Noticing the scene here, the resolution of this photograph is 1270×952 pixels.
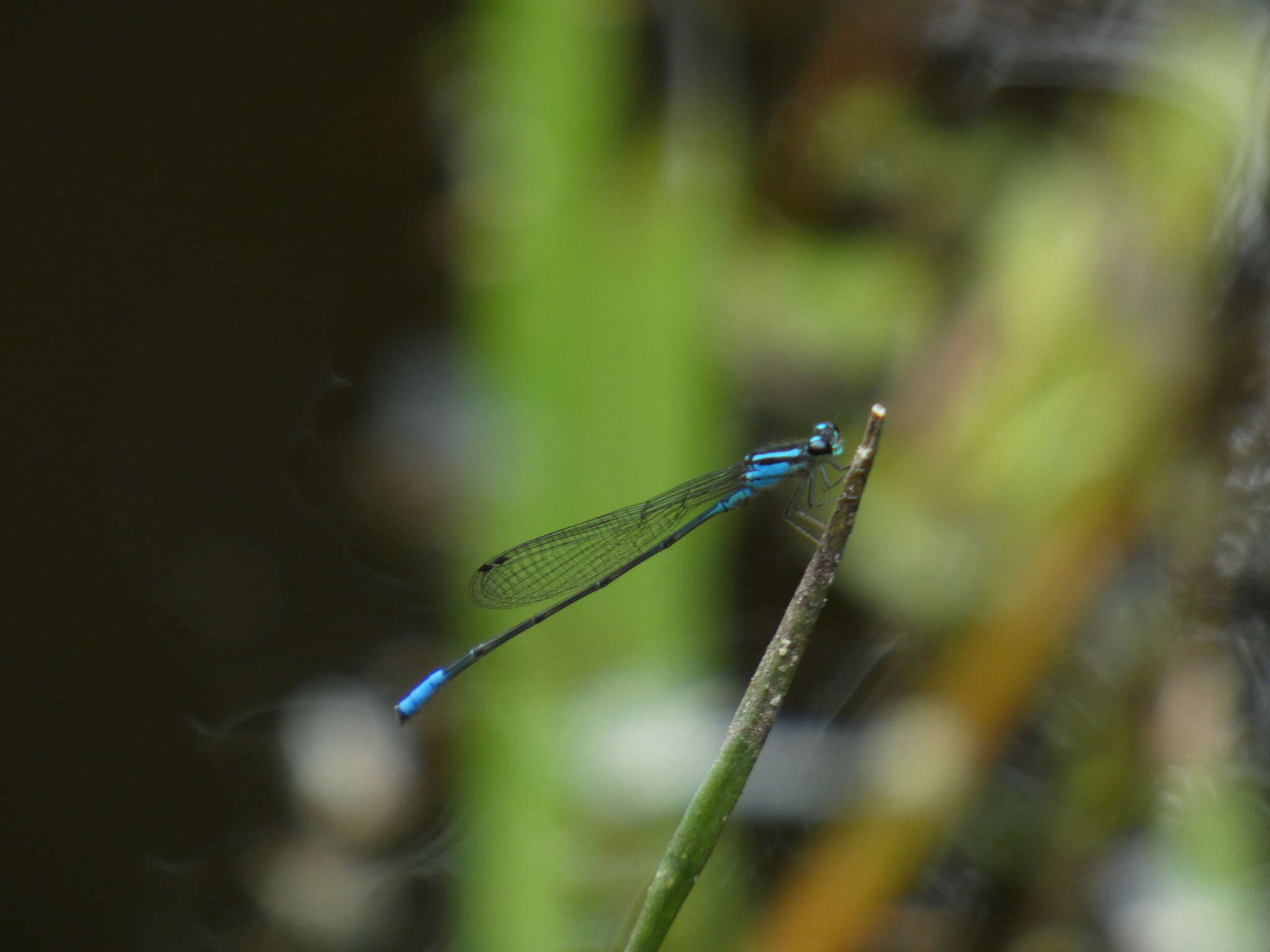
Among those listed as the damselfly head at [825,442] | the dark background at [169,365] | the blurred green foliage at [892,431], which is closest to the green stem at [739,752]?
the blurred green foliage at [892,431]

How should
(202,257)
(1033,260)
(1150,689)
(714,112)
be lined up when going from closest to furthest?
1. (1150,689)
2. (1033,260)
3. (714,112)
4. (202,257)

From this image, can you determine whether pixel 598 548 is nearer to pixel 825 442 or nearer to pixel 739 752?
pixel 825 442

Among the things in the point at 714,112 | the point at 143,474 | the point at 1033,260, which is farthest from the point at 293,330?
the point at 1033,260

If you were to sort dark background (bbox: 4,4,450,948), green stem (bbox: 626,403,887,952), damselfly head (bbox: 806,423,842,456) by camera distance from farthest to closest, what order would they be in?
dark background (bbox: 4,4,450,948) < damselfly head (bbox: 806,423,842,456) < green stem (bbox: 626,403,887,952)

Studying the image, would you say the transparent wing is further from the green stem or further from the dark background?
the green stem

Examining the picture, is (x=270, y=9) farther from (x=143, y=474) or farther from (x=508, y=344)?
(x=508, y=344)

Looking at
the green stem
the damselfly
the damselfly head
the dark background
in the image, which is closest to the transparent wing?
the damselfly

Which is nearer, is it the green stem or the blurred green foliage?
the green stem

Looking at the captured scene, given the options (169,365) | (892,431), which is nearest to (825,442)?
(892,431)
